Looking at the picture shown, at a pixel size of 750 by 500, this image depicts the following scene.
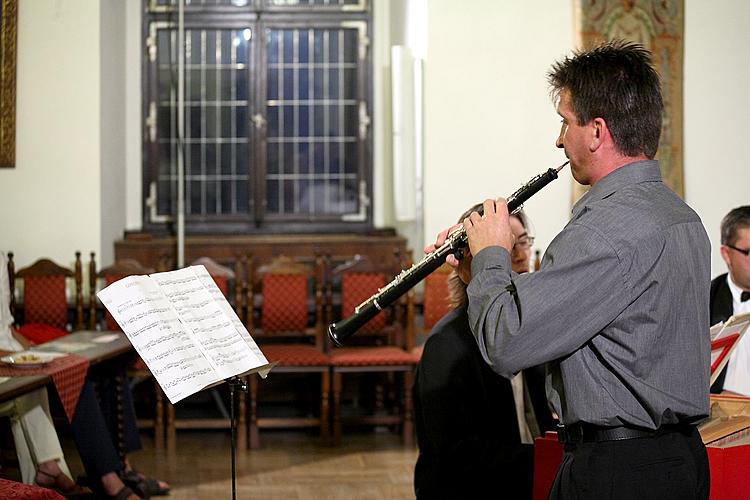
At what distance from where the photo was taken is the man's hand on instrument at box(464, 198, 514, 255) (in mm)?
2020

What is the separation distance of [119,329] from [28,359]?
1799mm

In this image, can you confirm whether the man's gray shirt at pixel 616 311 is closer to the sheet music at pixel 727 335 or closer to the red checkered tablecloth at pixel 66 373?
the sheet music at pixel 727 335

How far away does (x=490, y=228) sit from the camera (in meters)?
2.04

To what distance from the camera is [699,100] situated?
6.55m

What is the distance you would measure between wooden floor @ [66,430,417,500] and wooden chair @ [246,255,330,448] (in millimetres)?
124

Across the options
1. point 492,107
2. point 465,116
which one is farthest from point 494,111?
point 465,116

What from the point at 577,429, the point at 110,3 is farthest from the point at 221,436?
the point at 577,429

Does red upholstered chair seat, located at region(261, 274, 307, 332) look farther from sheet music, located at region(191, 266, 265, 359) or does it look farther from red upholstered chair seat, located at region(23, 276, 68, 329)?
sheet music, located at region(191, 266, 265, 359)

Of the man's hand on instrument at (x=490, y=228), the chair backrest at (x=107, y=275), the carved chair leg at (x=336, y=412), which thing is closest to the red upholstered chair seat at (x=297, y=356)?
the carved chair leg at (x=336, y=412)

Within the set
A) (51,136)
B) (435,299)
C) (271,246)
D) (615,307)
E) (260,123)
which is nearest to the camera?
(615,307)

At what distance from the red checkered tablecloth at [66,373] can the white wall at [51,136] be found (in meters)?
2.34

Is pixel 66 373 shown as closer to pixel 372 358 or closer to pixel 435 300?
pixel 372 358

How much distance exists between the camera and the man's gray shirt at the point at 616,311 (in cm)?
185

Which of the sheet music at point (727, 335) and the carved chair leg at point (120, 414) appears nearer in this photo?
the sheet music at point (727, 335)
